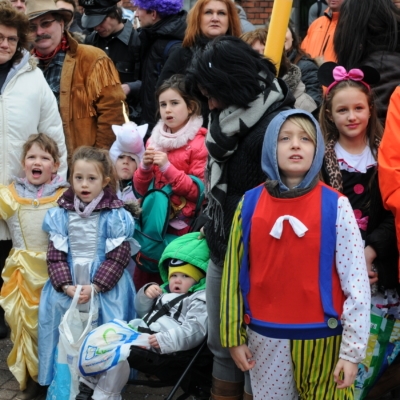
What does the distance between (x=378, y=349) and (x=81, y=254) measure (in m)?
1.74

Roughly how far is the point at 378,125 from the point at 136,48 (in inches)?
116

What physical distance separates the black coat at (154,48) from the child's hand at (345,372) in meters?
3.06

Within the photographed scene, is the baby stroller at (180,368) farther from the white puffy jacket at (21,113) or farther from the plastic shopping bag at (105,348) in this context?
the white puffy jacket at (21,113)

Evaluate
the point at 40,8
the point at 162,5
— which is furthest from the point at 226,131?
the point at 162,5

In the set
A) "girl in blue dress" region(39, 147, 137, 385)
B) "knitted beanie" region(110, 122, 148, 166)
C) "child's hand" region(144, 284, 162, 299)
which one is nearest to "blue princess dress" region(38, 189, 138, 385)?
"girl in blue dress" region(39, 147, 137, 385)

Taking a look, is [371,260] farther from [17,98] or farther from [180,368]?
[17,98]

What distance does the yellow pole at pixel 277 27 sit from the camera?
365 cm

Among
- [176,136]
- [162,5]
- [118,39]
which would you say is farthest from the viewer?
[118,39]

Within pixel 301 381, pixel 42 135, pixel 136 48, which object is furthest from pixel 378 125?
pixel 136 48

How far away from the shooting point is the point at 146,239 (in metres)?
4.61

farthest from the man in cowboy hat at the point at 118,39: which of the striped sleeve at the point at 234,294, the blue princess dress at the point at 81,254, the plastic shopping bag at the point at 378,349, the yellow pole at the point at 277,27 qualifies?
the plastic shopping bag at the point at 378,349

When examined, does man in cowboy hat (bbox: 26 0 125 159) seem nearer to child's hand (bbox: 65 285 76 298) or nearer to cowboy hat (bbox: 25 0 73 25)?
cowboy hat (bbox: 25 0 73 25)

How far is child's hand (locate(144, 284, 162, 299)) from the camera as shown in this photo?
4180mm

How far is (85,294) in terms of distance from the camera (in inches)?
168
